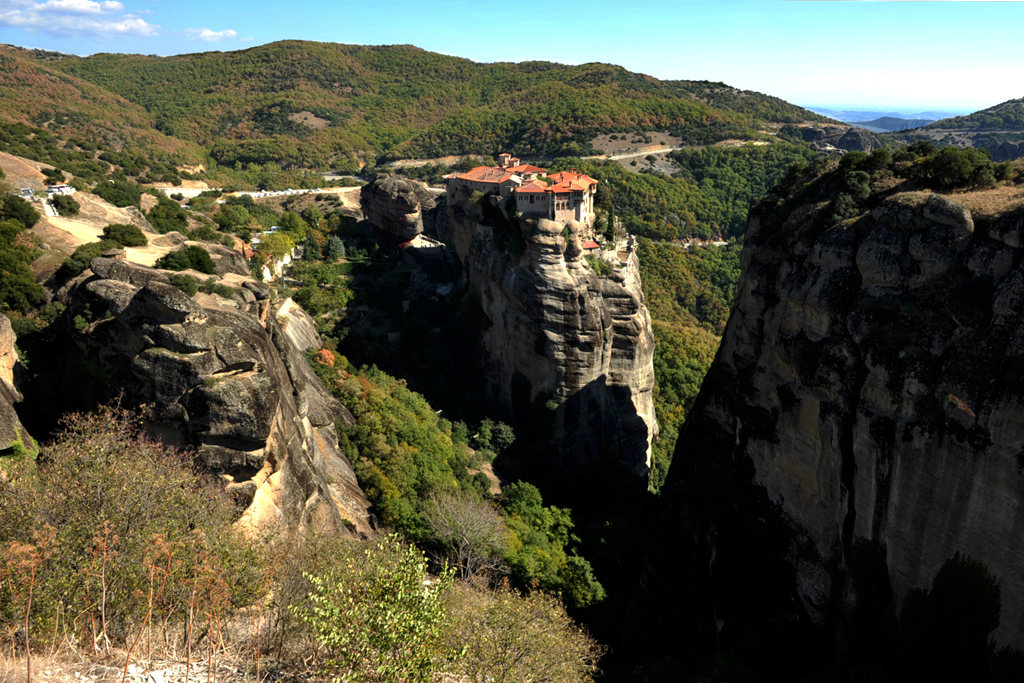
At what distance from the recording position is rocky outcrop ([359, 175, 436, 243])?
6250cm

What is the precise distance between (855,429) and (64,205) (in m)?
43.7

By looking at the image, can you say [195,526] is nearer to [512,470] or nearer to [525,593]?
[525,593]

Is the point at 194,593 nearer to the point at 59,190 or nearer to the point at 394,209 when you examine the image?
the point at 59,190

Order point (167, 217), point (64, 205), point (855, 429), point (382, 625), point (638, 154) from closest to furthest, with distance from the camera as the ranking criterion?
1. point (382, 625)
2. point (855, 429)
3. point (64, 205)
4. point (167, 217)
5. point (638, 154)

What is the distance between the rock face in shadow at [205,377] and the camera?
21719 mm

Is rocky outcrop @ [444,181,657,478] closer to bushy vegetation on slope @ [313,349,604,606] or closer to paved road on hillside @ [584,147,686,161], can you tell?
bushy vegetation on slope @ [313,349,604,606]

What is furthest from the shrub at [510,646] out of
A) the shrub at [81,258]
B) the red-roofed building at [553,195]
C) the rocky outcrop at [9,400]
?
the red-roofed building at [553,195]

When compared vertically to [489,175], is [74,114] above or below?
above

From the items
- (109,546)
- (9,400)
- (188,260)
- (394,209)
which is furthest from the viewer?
(394,209)

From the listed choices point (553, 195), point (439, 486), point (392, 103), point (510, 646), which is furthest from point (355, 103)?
point (510, 646)

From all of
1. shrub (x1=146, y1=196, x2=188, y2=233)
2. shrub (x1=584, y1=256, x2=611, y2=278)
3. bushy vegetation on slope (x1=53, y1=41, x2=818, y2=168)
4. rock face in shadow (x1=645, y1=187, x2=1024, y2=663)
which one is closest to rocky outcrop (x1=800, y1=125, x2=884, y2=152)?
bushy vegetation on slope (x1=53, y1=41, x2=818, y2=168)

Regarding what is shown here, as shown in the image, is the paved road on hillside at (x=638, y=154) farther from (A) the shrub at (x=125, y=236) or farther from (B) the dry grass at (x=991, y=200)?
(B) the dry grass at (x=991, y=200)

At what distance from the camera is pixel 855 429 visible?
20.3 metres

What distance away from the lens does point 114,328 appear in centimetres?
2302
